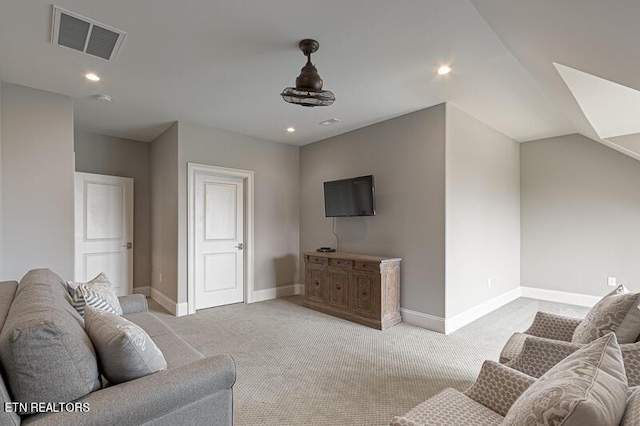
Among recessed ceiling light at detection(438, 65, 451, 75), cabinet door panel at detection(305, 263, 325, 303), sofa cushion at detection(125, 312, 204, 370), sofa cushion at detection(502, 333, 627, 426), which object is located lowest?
cabinet door panel at detection(305, 263, 325, 303)

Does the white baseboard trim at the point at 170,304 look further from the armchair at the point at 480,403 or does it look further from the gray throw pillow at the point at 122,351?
the armchair at the point at 480,403

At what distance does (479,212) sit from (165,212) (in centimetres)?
460

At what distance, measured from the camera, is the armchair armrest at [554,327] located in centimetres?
215

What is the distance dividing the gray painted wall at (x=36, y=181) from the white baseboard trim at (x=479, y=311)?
433cm

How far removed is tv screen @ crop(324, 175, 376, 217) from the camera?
4410mm

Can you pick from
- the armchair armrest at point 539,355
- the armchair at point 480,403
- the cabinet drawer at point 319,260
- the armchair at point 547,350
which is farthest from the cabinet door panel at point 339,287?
the armchair at point 480,403

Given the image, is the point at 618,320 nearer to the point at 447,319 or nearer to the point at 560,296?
the point at 447,319

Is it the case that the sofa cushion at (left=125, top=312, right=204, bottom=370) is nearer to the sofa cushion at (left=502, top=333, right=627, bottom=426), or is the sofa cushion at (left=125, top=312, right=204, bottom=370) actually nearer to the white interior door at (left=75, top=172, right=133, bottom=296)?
the sofa cushion at (left=502, top=333, right=627, bottom=426)

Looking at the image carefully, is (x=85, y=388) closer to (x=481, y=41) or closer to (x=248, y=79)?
(x=248, y=79)

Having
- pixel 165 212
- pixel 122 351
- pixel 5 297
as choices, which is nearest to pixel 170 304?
pixel 165 212

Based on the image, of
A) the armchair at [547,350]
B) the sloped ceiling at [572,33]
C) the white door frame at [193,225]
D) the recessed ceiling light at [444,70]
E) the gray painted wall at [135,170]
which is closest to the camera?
the armchair at [547,350]

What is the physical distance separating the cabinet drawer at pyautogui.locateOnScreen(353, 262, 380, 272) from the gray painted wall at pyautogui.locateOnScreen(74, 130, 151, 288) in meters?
3.73

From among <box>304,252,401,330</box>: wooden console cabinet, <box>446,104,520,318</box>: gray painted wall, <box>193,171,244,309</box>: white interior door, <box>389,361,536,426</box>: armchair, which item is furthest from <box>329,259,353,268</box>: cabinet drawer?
<box>389,361,536,426</box>: armchair

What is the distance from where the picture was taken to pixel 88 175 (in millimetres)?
4984
